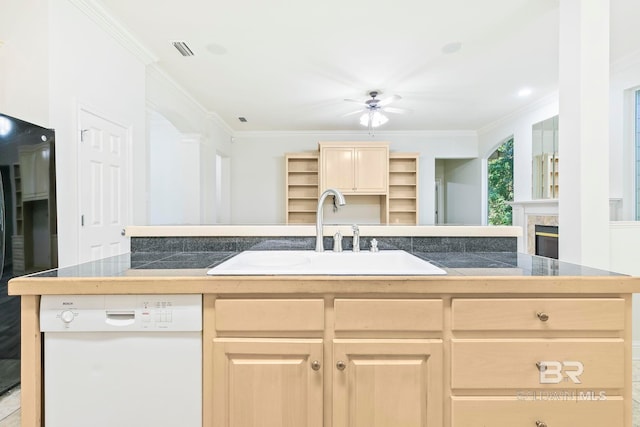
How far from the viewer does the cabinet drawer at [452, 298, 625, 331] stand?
0.99 metres

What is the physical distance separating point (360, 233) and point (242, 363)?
2.75 ft

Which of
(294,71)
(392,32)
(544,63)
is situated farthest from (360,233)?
(544,63)

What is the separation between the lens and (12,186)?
1.77 meters

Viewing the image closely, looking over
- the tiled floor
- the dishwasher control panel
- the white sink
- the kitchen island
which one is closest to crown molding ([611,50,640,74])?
the tiled floor

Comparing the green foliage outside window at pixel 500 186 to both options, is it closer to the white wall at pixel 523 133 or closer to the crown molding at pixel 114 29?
the white wall at pixel 523 133

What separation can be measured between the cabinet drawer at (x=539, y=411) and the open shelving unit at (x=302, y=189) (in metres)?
4.85

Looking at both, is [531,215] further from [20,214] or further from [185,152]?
[20,214]

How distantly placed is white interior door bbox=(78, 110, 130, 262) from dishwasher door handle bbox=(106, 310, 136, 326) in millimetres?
1604

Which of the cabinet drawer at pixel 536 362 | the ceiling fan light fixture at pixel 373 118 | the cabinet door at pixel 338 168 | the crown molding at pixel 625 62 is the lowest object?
the cabinet drawer at pixel 536 362

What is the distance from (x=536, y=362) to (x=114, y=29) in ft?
11.1

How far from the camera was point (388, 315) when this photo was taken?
1011 millimetres

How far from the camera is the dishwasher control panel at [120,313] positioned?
0.99 m

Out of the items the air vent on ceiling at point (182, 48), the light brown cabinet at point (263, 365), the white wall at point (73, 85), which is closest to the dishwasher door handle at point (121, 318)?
the light brown cabinet at point (263, 365)

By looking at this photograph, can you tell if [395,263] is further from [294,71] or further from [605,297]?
[294,71]
